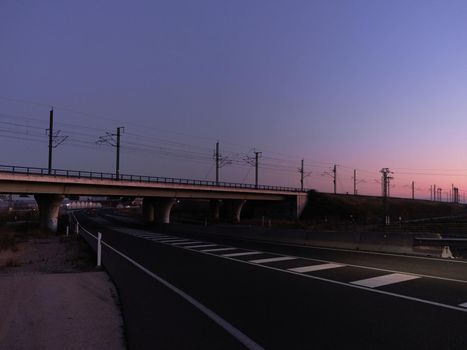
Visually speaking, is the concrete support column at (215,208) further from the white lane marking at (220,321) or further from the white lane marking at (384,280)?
the white lane marking at (220,321)

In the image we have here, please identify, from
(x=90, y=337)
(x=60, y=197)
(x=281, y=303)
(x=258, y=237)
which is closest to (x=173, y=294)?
(x=281, y=303)

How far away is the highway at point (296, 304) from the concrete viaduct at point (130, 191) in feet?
140

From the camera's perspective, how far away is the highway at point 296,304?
7.18 m

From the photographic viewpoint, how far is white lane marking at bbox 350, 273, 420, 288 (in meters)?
11.9

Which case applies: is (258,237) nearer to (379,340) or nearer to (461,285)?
(461,285)

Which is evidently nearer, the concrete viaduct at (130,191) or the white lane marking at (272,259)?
the white lane marking at (272,259)

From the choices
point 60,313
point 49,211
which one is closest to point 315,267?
point 60,313

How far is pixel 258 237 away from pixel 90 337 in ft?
83.6

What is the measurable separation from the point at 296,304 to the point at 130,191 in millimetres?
60192

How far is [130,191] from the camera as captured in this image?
223ft

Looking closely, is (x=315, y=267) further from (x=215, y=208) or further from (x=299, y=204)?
(x=299, y=204)

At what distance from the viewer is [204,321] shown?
27.9 ft

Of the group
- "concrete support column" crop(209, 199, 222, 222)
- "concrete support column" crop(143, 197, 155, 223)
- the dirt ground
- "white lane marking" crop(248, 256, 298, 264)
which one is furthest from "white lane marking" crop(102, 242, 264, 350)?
"concrete support column" crop(209, 199, 222, 222)

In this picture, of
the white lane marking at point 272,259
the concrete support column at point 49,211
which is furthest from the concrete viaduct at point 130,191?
the white lane marking at point 272,259
